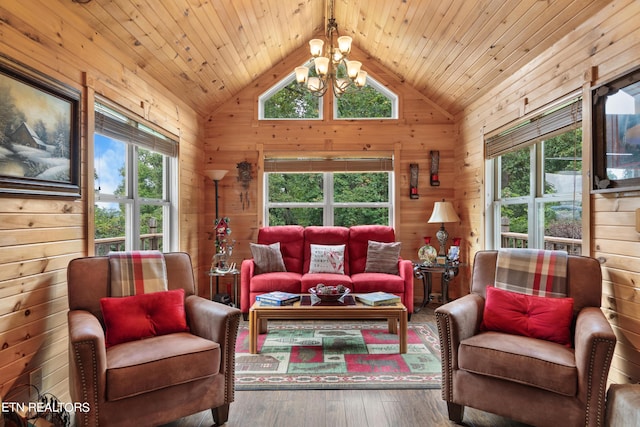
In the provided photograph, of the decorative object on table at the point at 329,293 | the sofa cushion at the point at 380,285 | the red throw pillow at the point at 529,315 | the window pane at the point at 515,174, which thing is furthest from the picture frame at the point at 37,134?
the window pane at the point at 515,174

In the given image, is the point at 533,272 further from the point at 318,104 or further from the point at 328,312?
the point at 318,104

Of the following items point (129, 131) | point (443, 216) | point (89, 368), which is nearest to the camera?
point (89, 368)

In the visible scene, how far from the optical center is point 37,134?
2.14 metres

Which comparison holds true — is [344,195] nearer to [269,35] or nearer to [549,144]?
[269,35]

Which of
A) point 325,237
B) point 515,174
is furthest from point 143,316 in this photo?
point 515,174

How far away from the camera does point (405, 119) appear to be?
16.6ft

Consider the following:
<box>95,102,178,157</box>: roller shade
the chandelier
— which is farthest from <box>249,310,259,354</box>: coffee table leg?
the chandelier

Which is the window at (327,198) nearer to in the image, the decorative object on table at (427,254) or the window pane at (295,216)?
the window pane at (295,216)

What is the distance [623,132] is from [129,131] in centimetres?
355

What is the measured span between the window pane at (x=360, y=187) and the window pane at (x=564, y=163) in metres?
2.18

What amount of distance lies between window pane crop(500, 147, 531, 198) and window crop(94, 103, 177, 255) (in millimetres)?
3543

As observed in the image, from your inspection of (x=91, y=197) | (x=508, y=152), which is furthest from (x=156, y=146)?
(x=508, y=152)

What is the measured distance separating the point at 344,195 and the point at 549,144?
257 cm

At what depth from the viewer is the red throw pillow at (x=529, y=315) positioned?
7.16 feet
